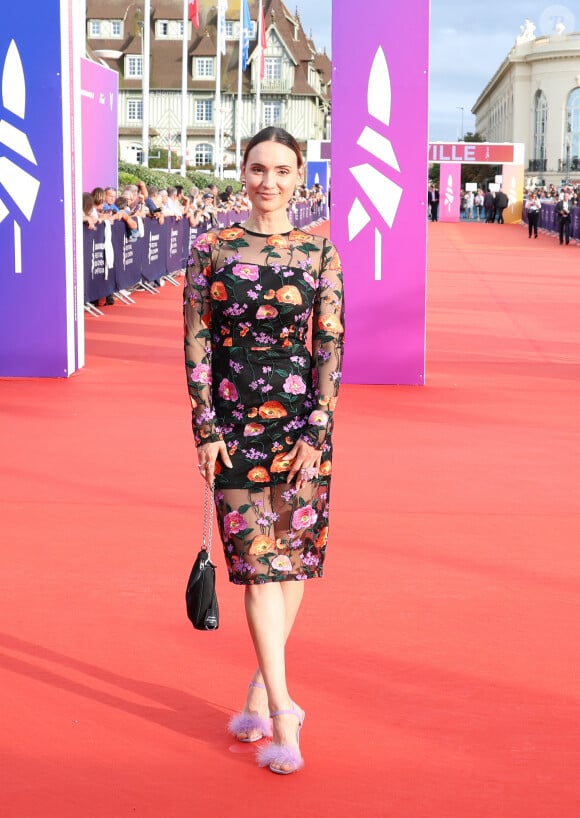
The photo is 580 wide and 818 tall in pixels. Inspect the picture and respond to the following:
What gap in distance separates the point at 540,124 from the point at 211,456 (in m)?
123

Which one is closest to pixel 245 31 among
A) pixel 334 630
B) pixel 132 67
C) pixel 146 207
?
pixel 146 207

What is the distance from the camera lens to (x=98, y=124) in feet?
81.1

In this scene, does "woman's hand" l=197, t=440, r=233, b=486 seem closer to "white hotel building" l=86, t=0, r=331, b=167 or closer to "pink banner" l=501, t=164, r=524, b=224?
"pink banner" l=501, t=164, r=524, b=224

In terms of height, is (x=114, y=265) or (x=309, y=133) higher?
(x=309, y=133)

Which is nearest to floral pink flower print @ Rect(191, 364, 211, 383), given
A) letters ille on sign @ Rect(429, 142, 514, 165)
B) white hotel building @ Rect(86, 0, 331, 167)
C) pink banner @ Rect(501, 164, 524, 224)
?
letters ille on sign @ Rect(429, 142, 514, 165)

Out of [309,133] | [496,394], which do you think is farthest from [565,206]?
[309,133]

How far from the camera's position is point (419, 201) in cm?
1134

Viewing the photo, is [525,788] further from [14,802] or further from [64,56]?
[64,56]

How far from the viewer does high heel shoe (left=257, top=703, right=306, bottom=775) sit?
378cm

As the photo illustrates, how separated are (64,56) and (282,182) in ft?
26.2

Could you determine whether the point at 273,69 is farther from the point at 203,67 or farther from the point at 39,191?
the point at 39,191

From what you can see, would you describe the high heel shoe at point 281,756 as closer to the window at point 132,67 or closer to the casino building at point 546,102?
the window at point 132,67

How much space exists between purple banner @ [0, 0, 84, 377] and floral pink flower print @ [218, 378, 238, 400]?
7.92 metres

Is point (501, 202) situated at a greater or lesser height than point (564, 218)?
greater
